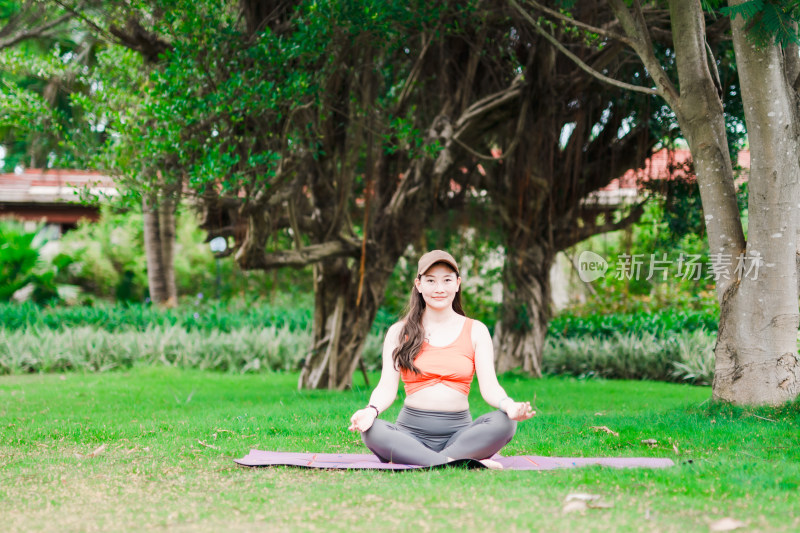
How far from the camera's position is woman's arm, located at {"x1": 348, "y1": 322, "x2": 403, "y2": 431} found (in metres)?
3.99

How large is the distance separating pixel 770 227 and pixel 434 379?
115 inches

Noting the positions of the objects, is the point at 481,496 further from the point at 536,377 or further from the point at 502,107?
the point at 536,377

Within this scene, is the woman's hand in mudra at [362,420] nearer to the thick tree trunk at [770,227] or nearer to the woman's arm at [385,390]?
the woman's arm at [385,390]

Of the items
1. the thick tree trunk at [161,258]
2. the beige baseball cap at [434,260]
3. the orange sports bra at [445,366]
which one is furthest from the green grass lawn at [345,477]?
the thick tree trunk at [161,258]

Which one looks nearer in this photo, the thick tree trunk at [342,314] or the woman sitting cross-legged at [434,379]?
the woman sitting cross-legged at [434,379]

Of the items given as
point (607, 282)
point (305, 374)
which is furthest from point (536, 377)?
point (607, 282)

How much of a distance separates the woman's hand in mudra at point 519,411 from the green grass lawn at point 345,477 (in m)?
0.30

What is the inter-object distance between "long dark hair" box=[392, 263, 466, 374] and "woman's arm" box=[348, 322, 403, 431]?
39 millimetres

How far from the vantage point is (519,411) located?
3768 millimetres

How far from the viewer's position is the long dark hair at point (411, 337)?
4.21 m

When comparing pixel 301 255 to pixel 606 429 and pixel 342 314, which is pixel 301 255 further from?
pixel 606 429

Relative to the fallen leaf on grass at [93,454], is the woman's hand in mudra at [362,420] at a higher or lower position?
higher

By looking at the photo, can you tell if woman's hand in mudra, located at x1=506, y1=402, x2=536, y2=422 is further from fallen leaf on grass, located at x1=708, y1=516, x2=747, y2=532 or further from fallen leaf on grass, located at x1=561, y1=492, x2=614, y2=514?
fallen leaf on grass, located at x1=708, y1=516, x2=747, y2=532

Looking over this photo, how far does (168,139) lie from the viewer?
6.53 meters
